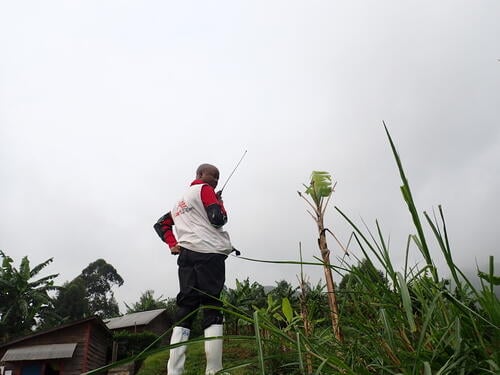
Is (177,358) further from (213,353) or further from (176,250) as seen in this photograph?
(176,250)

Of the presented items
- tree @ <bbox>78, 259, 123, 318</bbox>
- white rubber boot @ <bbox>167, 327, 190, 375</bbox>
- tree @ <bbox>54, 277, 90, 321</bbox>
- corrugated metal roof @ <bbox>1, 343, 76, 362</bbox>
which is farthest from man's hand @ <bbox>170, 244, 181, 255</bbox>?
tree @ <bbox>78, 259, 123, 318</bbox>

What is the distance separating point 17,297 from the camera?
30.9m

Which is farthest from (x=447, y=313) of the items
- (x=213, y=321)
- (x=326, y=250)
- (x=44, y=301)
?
(x=44, y=301)

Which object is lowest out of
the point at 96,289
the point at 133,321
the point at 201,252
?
the point at 201,252

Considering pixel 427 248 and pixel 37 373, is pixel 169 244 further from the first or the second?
pixel 37 373

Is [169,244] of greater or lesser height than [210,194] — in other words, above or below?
below

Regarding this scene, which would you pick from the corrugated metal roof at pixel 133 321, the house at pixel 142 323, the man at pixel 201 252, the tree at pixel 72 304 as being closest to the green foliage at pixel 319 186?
the man at pixel 201 252

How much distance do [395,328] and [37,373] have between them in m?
25.4

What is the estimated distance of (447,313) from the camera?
86 centimetres

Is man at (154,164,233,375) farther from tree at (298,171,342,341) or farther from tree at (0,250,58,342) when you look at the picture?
tree at (0,250,58,342)

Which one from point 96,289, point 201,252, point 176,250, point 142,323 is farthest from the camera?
point 96,289

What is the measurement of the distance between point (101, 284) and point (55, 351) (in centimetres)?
5876

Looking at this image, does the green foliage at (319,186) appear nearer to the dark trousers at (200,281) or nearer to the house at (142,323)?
the dark trousers at (200,281)

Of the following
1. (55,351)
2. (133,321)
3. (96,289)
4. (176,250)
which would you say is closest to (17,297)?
(133,321)
